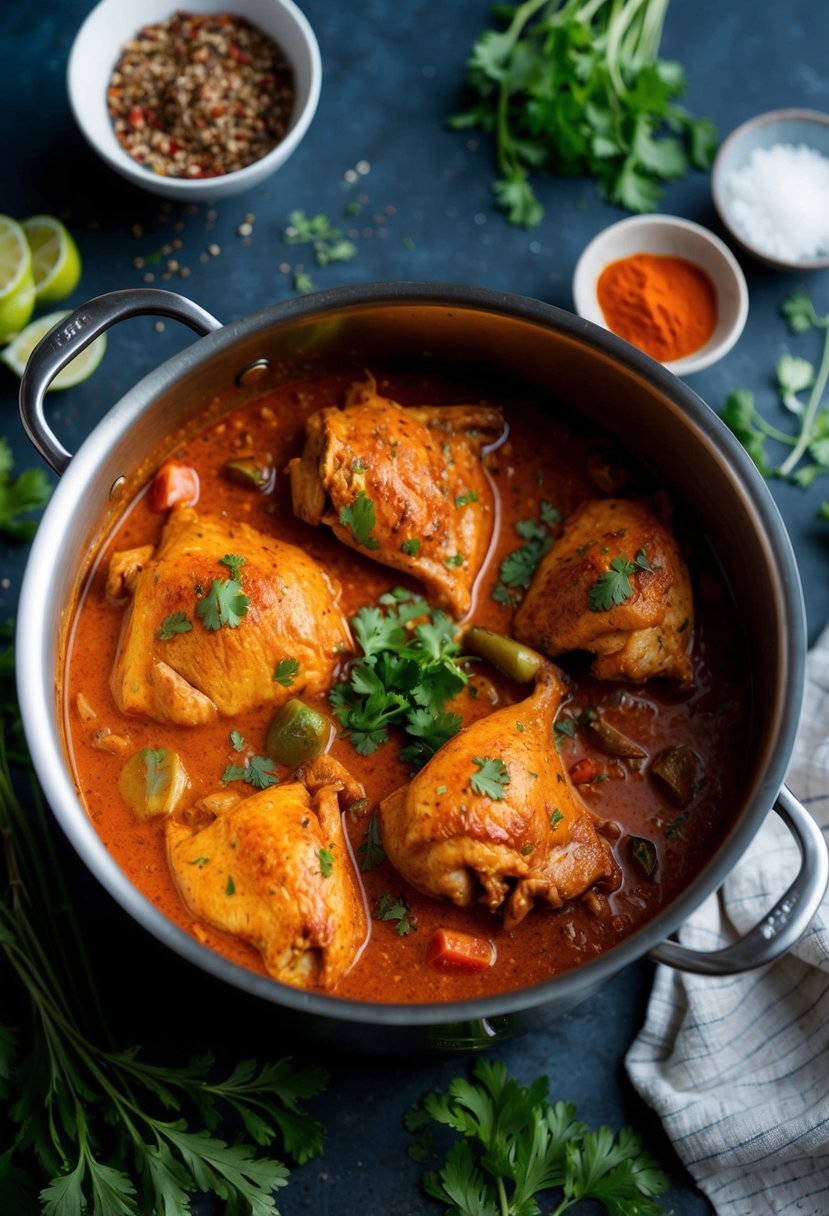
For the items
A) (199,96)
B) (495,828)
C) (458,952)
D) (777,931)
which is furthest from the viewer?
(199,96)

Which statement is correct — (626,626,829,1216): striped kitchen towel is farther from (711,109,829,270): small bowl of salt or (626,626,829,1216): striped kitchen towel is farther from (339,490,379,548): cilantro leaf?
(711,109,829,270): small bowl of salt

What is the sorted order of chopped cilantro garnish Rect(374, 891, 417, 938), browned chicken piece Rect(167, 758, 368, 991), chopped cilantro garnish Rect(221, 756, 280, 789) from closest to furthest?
browned chicken piece Rect(167, 758, 368, 991), chopped cilantro garnish Rect(374, 891, 417, 938), chopped cilantro garnish Rect(221, 756, 280, 789)

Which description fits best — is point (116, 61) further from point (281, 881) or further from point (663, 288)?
point (281, 881)

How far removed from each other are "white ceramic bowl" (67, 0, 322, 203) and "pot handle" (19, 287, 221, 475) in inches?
38.9

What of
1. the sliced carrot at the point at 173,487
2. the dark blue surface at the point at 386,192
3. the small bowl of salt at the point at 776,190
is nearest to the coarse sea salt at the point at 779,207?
the small bowl of salt at the point at 776,190

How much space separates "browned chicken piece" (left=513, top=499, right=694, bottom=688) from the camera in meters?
3.42

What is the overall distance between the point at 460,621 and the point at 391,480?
0.49m

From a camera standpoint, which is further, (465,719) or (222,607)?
(465,719)

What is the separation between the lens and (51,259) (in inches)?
165

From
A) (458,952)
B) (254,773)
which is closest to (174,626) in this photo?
(254,773)

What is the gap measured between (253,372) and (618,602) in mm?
1364

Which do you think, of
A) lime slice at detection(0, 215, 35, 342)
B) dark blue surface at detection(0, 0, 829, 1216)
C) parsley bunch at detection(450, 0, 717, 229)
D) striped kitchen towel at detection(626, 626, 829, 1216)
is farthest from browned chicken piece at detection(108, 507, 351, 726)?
parsley bunch at detection(450, 0, 717, 229)

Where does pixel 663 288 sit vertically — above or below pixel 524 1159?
above

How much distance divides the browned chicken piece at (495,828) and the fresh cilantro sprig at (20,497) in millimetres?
1665
